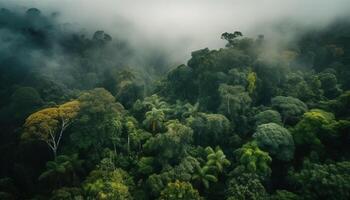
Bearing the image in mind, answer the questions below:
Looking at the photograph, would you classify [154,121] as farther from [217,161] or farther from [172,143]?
[217,161]

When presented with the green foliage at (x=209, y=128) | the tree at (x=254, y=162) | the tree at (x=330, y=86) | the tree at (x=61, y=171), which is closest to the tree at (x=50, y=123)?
the tree at (x=61, y=171)

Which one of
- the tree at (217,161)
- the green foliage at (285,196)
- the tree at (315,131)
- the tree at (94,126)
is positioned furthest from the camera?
the tree at (94,126)

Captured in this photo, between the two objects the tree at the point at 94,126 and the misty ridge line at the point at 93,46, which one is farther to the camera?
the misty ridge line at the point at 93,46

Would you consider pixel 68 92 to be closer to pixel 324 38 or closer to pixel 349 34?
pixel 324 38

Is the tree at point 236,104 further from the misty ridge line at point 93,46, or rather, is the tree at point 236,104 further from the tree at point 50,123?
the tree at point 50,123

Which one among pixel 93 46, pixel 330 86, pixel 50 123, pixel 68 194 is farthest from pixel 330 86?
pixel 93 46

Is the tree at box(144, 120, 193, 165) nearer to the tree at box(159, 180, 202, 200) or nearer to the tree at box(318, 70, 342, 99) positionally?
the tree at box(159, 180, 202, 200)
